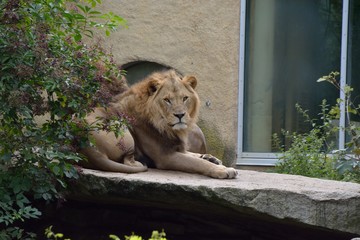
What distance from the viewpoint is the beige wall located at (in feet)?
31.7

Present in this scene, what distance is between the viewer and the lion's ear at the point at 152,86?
722 centimetres

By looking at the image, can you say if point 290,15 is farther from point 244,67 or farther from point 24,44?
point 24,44

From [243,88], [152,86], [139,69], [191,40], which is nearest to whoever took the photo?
[152,86]

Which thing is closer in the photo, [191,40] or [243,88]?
[191,40]

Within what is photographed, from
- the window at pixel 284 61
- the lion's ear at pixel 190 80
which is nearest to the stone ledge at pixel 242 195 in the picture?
the lion's ear at pixel 190 80

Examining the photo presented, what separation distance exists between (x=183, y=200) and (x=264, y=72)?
4287mm

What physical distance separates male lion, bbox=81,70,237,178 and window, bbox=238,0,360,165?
2935 millimetres

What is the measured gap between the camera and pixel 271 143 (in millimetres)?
10164

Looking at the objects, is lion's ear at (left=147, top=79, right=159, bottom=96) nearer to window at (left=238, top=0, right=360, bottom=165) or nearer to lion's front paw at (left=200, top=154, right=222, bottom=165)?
lion's front paw at (left=200, top=154, right=222, bottom=165)

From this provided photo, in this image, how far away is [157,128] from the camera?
23.4 ft

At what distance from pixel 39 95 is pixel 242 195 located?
65.2 inches

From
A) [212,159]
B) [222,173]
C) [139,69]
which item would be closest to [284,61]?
[139,69]

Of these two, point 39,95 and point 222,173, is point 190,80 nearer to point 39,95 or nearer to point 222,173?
point 222,173

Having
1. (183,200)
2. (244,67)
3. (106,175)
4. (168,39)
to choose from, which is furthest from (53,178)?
(244,67)
